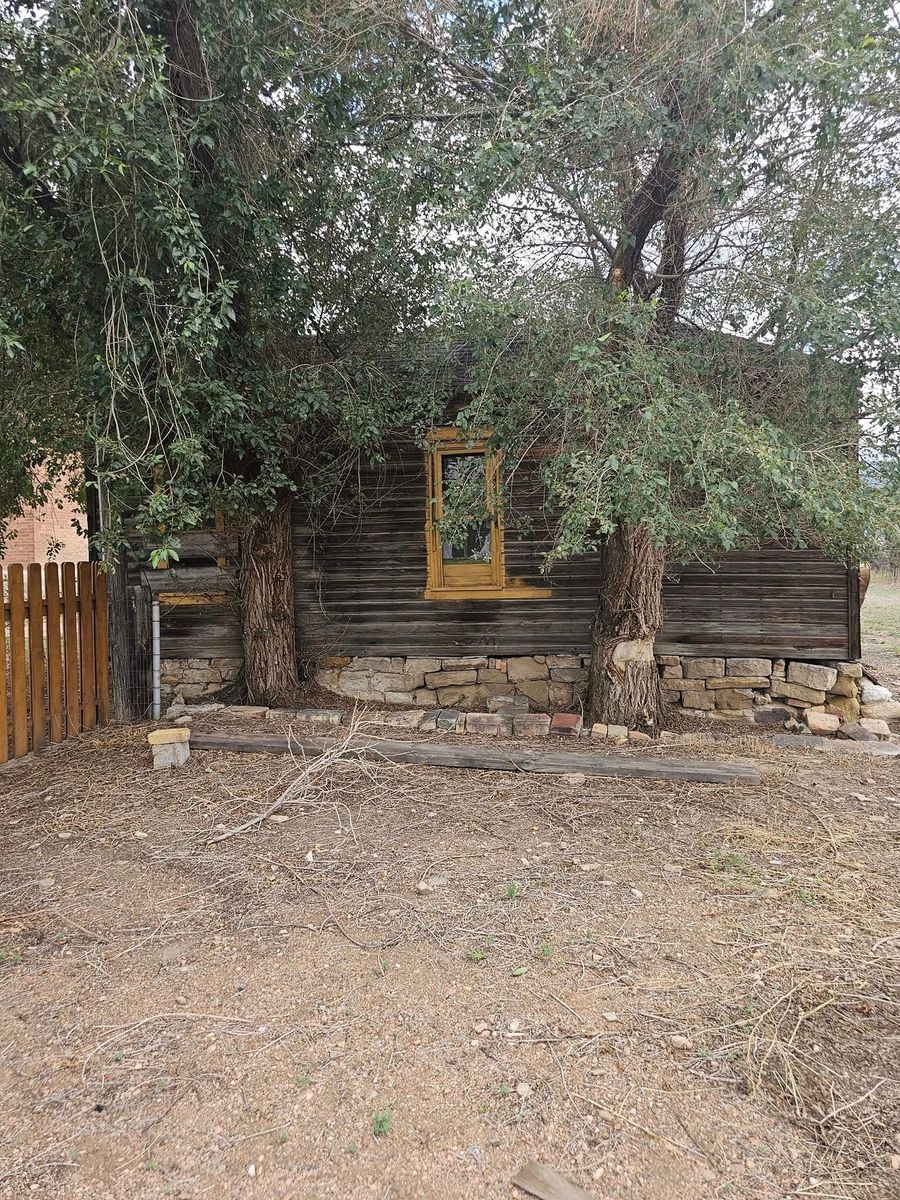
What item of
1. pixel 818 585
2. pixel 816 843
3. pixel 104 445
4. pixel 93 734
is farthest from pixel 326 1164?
pixel 818 585

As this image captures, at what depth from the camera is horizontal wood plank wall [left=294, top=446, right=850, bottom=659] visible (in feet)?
24.7

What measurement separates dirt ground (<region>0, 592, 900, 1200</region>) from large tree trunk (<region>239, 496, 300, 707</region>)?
277 centimetres

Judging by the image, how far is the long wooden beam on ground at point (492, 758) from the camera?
5.04 meters

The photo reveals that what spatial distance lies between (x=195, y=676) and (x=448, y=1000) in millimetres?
6664

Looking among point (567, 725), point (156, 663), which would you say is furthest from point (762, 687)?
point (156, 663)

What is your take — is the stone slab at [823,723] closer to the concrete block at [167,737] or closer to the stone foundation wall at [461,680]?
the stone foundation wall at [461,680]

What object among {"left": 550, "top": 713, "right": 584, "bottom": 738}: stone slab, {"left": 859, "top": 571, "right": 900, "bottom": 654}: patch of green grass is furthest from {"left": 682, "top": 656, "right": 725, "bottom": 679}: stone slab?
{"left": 859, "top": 571, "right": 900, "bottom": 654}: patch of green grass

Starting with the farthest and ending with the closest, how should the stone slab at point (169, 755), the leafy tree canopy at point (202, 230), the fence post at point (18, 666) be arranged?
the fence post at point (18, 666) < the stone slab at point (169, 755) < the leafy tree canopy at point (202, 230)

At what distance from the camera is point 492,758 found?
5.32 metres

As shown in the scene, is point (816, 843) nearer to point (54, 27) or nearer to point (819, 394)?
point (819, 394)

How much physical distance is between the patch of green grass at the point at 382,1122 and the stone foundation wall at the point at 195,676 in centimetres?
677

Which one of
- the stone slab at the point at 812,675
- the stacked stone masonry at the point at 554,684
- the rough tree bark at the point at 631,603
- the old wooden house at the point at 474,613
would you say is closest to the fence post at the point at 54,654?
the old wooden house at the point at 474,613

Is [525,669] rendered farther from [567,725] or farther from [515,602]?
[567,725]

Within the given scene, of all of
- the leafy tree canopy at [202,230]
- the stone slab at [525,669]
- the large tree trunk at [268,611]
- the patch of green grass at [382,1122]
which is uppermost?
the leafy tree canopy at [202,230]
